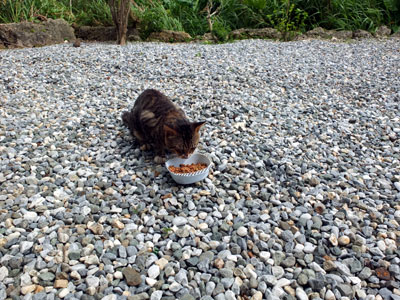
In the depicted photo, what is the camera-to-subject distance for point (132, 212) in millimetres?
2883

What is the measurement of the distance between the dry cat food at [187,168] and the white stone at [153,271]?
104cm

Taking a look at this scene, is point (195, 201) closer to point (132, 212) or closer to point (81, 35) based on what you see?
point (132, 212)

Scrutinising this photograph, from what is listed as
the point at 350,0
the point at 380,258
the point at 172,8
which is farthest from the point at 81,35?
the point at 380,258

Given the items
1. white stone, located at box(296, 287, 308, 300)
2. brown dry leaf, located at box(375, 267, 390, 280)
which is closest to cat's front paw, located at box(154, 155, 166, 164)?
white stone, located at box(296, 287, 308, 300)

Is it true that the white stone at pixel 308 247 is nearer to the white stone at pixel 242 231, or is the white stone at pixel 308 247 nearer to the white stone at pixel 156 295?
the white stone at pixel 242 231

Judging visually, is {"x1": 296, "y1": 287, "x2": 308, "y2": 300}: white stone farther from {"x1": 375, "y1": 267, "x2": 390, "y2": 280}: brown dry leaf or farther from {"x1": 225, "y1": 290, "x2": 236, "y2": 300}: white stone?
{"x1": 375, "y1": 267, "x2": 390, "y2": 280}: brown dry leaf

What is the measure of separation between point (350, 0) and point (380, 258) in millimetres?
→ 10158

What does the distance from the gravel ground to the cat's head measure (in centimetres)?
31

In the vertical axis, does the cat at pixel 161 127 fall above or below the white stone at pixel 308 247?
above

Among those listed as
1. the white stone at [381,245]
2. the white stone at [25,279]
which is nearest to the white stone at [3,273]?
the white stone at [25,279]

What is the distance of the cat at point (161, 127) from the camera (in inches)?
129

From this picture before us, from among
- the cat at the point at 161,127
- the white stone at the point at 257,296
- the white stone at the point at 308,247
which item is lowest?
the white stone at the point at 257,296

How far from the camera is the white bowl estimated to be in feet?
10.1

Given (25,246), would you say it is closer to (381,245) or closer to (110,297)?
(110,297)
